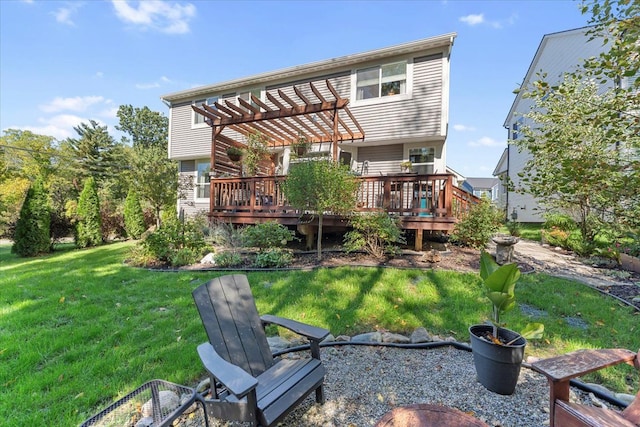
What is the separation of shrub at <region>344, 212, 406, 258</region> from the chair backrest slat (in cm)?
373

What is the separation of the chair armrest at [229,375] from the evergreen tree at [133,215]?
11.4 m

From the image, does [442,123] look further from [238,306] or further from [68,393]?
[68,393]

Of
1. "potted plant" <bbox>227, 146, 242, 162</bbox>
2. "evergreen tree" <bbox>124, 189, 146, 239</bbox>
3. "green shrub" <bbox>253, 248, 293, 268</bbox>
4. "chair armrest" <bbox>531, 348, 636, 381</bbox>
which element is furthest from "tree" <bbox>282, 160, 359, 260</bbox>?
"evergreen tree" <bbox>124, 189, 146, 239</bbox>

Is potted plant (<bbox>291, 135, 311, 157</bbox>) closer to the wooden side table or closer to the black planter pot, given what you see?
the black planter pot

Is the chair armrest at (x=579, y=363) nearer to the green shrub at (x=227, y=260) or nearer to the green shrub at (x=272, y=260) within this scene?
the green shrub at (x=272, y=260)

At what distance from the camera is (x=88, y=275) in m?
5.54

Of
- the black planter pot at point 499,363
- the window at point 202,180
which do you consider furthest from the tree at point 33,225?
the black planter pot at point 499,363

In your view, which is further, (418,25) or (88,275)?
(418,25)

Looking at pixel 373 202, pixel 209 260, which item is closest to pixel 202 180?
pixel 209 260

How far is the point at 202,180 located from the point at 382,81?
28.2 ft

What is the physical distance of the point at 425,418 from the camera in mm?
1438

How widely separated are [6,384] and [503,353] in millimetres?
3949

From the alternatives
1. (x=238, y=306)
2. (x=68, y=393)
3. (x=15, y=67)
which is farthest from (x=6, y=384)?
(x=15, y=67)

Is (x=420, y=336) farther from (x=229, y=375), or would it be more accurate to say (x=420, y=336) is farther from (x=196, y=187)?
(x=196, y=187)
